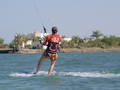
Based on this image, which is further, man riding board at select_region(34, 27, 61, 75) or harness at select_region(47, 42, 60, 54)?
harness at select_region(47, 42, 60, 54)

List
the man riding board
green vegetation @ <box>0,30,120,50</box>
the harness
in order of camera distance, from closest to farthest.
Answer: the man riding board, the harness, green vegetation @ <box>0,30,120,50</box>

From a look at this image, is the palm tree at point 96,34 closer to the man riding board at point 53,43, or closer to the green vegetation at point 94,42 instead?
the green vegetation at point 94,42

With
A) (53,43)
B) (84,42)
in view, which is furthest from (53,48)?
(84,42)

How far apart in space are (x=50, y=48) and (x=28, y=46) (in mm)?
138035

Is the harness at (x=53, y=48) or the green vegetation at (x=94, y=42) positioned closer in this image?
the harness at (x=53, y=48)

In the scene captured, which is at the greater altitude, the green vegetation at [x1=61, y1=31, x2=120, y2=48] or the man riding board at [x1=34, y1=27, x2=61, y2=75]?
the man riding board at [x1=34, y1=27, x2=61, y2=75]

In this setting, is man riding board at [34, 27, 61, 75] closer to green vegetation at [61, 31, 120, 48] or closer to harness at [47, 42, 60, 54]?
harness at [47, 42, 60, 54]

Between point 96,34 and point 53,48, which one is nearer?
point 53,48

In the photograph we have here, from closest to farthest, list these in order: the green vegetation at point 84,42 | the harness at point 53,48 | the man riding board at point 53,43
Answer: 1. the man riding board at point 53,43
2. the harness at point 53,48
3. the green vegetation at point 84,42

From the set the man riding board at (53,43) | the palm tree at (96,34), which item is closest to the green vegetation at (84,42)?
the palm tree at (96,34)

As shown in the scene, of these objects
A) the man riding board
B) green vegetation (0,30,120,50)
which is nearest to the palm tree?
green vegetation (0,30,120,50)

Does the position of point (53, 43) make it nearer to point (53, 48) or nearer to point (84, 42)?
point (53, 48)

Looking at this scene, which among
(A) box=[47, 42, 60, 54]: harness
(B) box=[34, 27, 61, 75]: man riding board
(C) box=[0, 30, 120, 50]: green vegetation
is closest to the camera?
(B) box=[34, 27, 61, 75]: man riding board

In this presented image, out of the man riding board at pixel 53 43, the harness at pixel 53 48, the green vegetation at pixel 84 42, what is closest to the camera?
the man riding board at pixel 53 43
